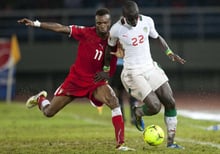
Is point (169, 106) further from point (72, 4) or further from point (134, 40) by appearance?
point (72, 4)

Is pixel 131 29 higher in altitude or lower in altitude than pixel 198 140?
higher

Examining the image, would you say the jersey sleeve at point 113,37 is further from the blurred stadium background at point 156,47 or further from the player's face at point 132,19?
the blurred stadium background at point 156,47

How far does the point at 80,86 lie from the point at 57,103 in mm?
707

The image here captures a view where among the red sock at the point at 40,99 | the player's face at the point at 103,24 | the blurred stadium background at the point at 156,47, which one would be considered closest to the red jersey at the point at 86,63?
the player's face at the point at 103,24

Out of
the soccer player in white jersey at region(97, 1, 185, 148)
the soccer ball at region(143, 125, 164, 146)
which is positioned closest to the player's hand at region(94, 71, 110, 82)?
the soccer player in white jersey at region(97, 1, 185, 148)

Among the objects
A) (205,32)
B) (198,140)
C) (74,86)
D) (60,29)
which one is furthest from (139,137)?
(205,32)

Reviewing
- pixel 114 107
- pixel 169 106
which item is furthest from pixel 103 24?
pixel 169 106

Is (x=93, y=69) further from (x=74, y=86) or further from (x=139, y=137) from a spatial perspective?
(x=139, y=137)

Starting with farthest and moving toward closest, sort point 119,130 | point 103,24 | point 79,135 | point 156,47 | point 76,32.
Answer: point 156,47 → point 79,135 → point 76,32 → point 103,24 → point 119,130

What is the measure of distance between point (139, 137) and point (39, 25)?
13.1 ft

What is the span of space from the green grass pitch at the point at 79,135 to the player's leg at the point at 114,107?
0.22m

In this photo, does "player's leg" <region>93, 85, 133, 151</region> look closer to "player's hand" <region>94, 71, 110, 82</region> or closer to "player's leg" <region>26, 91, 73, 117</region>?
"player's hand" <region>94, 71, 110, 82</region>

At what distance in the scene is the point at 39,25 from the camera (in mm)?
13633

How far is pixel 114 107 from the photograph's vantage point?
13750 mm
